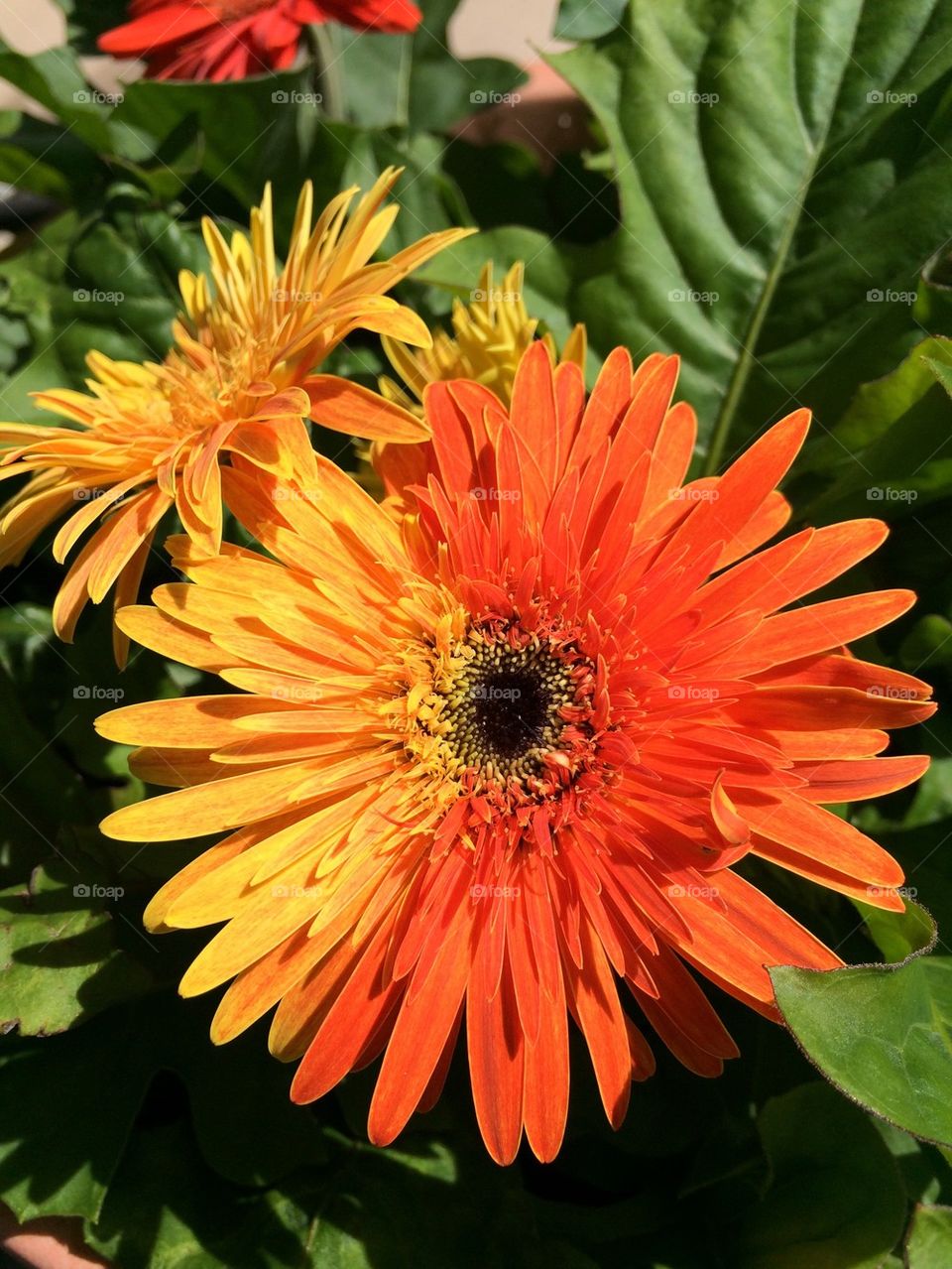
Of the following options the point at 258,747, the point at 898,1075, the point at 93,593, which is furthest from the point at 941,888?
the point at 93,593

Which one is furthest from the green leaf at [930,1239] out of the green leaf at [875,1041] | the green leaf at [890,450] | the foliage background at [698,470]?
the green leaf at [890,450]

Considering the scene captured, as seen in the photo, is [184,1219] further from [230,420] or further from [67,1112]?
[230,420]

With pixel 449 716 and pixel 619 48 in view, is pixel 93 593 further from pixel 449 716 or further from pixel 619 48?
pixel 619 48

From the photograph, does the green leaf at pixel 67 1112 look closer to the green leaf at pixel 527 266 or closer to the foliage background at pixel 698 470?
the foliage background at pixel 698 470

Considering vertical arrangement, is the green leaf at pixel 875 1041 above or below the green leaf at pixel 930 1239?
above

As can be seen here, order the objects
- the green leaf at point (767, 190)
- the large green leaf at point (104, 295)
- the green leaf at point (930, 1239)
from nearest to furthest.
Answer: the green leaf at point (930, 1239) < the green leaf at point (767, 190) < the large green leaf at point (104, 295)

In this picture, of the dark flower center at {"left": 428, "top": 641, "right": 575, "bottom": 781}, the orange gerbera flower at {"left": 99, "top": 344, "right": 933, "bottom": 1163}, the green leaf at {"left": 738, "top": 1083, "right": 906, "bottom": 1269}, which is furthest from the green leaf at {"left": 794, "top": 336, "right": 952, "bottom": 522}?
the green leaf at {"left": 738, "top": 1083, "right": 906, "bottom": 1269}
